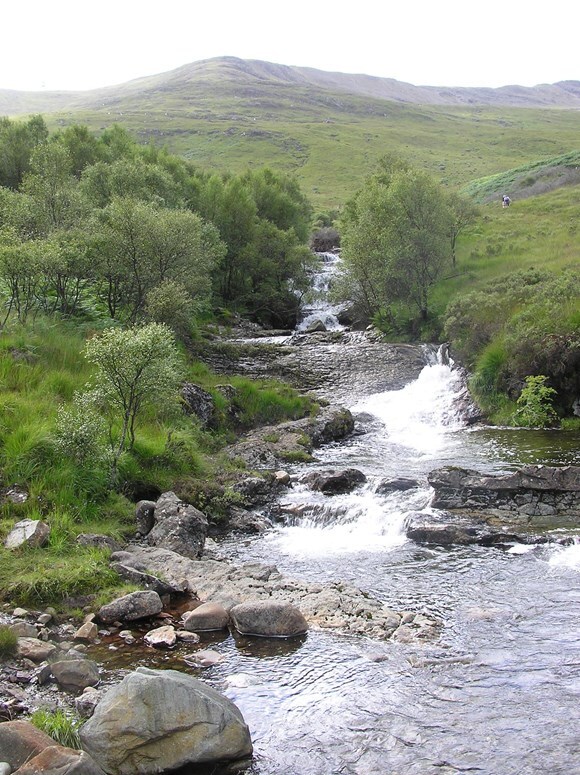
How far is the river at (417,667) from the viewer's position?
336 inches

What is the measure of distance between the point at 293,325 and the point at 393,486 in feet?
111

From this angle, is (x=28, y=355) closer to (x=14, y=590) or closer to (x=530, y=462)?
(x=14, y=590)

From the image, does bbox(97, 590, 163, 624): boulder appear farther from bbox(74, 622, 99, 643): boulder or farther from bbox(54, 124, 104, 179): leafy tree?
bbox(54, 124, 104, 179): leafy tree

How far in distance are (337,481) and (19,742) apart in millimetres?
14468

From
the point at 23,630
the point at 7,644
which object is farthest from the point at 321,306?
the point at 7,644

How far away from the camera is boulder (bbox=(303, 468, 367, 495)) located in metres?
21.0

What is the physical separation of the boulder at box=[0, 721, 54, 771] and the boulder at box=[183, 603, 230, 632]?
4.42m

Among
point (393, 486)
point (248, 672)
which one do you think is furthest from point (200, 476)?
point (248, 672)

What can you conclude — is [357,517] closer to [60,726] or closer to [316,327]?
[60,726]

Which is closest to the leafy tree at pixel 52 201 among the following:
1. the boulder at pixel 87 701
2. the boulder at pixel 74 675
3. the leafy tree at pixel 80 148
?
the leafy tree at pixel 80 148

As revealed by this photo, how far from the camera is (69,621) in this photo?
39.5 ft

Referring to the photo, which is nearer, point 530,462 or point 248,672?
point 248,672

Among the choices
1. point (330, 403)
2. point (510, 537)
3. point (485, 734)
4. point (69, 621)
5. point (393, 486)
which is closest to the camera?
point (485, 734)

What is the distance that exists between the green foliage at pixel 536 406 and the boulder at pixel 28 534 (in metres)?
19.0
